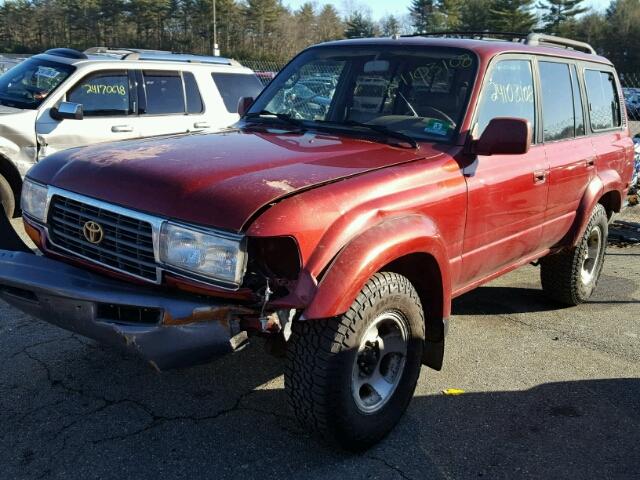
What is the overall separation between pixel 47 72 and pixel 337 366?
19.2ft

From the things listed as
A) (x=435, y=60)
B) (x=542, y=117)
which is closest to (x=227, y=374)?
(x=435, y=60)

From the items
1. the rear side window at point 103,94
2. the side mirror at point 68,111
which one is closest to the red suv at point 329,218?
the side mirror at point 68,111

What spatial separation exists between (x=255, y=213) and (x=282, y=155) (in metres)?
0.71

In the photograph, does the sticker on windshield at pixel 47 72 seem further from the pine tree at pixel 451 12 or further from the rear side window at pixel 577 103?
the pine tree at pixel 451 12

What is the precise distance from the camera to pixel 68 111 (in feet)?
20.6

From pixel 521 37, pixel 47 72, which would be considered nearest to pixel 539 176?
pixel 521 37

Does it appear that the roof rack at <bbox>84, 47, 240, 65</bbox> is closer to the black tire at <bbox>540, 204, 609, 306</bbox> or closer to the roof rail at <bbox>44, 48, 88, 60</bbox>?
the roof rail at <bbox>44, 48, 88, 60</bbox>

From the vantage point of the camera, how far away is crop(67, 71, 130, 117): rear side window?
22.5 feet

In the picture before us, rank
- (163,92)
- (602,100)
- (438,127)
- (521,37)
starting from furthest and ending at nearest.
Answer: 1. (163,92)
2. (602,100)
3. (521,37)
4. (438,127)

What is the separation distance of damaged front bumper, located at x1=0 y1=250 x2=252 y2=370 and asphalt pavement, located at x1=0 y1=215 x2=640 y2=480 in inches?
25.6

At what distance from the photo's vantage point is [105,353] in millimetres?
3904

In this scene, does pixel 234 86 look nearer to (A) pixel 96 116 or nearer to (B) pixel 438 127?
(A) pixel 96 116

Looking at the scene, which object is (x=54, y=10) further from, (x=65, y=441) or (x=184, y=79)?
(x=65, y=441)

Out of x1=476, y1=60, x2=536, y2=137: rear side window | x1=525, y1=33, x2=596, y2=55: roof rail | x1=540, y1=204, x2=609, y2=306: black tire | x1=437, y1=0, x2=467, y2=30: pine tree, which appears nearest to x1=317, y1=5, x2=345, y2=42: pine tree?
x1=437, y1=0, x2=467, y2=30: pine tree
